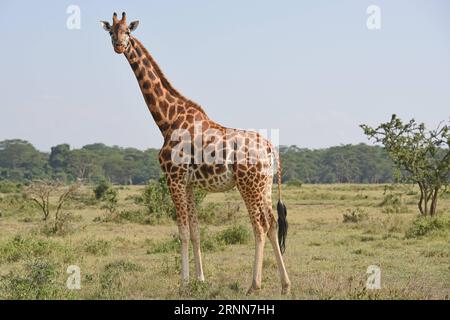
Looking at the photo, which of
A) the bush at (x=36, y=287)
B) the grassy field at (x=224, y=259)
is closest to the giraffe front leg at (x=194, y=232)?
the grassy field at (x=224, y=259)

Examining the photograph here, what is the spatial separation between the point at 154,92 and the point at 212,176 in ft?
4.50

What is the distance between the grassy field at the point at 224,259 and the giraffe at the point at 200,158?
74 centimetres

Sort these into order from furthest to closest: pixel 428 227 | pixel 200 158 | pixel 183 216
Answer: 1. pixel 428 227
2. pixel 183 216
3. pixel 200 158

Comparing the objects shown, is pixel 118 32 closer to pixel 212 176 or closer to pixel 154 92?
pixel 154 92

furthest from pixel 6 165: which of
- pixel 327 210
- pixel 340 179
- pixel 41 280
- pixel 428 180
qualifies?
pixel 41 280

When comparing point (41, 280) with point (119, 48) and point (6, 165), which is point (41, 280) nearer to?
point (119, 48)

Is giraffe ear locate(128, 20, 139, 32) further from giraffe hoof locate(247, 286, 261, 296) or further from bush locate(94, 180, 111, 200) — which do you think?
bush locate(94, 180, 111, 200)

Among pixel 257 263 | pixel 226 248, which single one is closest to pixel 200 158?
pixel 257 263

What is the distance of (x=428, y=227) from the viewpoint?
14109 mm

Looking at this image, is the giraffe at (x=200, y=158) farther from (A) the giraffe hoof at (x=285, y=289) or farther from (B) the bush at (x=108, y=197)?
(B) the bush at (x=108, y=197)

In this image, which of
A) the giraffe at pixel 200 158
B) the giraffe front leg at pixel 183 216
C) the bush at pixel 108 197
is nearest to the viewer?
the giraffe at pixel 200 158

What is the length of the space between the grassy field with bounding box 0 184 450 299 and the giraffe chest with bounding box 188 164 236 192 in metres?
1.25

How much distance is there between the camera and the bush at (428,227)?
1387cm

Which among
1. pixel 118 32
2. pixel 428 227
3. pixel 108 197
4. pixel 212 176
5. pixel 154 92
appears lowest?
pixel 428 227
